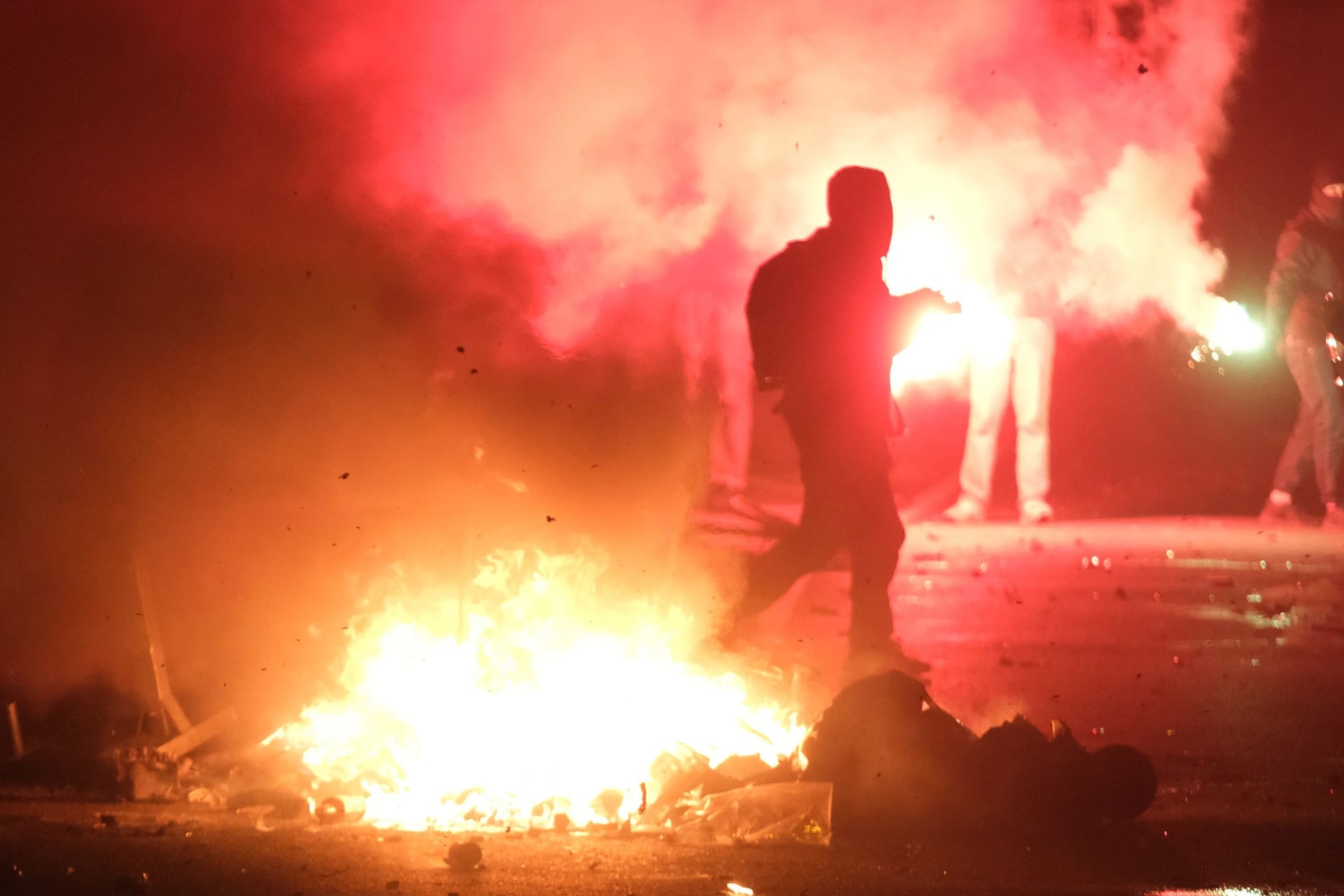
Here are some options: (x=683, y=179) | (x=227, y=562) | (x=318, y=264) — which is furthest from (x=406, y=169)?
(x=227, y=562)

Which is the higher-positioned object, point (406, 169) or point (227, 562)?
point (406, 169)

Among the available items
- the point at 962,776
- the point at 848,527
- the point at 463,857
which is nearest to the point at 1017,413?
the point at 848,527

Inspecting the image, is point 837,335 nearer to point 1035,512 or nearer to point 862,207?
point 862,207

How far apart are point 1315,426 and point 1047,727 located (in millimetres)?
5129

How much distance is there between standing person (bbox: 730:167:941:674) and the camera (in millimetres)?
6305

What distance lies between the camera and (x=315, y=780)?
17.4 feet

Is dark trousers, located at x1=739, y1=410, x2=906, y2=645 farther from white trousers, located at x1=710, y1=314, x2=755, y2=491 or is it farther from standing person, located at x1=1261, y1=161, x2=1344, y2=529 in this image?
standing person, located at x1=1261, y1=161, x2=1344, y2=529

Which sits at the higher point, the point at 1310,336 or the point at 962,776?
the point at 1310,336

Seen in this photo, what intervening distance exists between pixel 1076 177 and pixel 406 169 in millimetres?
4977

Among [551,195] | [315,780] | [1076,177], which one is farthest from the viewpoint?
[1076,177]

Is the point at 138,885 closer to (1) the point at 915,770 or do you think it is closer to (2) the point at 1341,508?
(1) the point at 915,770

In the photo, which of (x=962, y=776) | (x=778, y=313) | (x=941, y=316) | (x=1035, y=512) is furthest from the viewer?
(x=1035, y=512)

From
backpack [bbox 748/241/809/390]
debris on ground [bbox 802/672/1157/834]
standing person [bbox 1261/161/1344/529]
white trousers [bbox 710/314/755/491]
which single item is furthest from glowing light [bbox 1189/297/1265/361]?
debris on ground [bbox 802/672/1157/834]

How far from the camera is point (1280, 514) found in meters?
9.50
